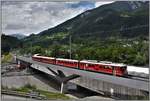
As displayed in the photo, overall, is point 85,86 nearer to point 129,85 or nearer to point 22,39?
point 129,85

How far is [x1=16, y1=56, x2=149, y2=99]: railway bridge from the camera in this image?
12.9ft

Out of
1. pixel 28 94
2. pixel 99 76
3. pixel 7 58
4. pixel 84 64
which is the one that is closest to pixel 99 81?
pixel 99 76

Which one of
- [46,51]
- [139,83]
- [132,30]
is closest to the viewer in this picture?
[139,83]

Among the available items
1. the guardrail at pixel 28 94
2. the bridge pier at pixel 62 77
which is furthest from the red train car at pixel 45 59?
the guardrail at pixel 28 94

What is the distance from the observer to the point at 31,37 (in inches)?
170

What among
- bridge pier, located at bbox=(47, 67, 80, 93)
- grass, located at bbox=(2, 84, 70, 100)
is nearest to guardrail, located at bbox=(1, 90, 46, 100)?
grass, located at bbox=(2, 84, 70, 100)

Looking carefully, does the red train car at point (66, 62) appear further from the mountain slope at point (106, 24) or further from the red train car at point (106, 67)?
the mountain slope at point (106, 24)

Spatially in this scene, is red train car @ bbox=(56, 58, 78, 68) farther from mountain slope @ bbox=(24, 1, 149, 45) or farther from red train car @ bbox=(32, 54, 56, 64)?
mountain slope @ bbox=(24, 1, 149, 45)

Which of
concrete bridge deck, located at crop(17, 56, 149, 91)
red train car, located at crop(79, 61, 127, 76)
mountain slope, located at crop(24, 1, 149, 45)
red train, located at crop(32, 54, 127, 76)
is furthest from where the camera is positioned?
red train, located at crop(32, 54, 127, 76)

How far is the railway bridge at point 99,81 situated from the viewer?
3920mm

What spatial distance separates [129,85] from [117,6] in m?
0.92

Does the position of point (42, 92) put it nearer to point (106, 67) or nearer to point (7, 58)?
point (7, 58)

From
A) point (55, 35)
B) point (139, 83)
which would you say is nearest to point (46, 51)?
point (55, 35)

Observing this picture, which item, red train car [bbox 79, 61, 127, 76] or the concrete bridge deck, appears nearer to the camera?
the concrete bridge deck
